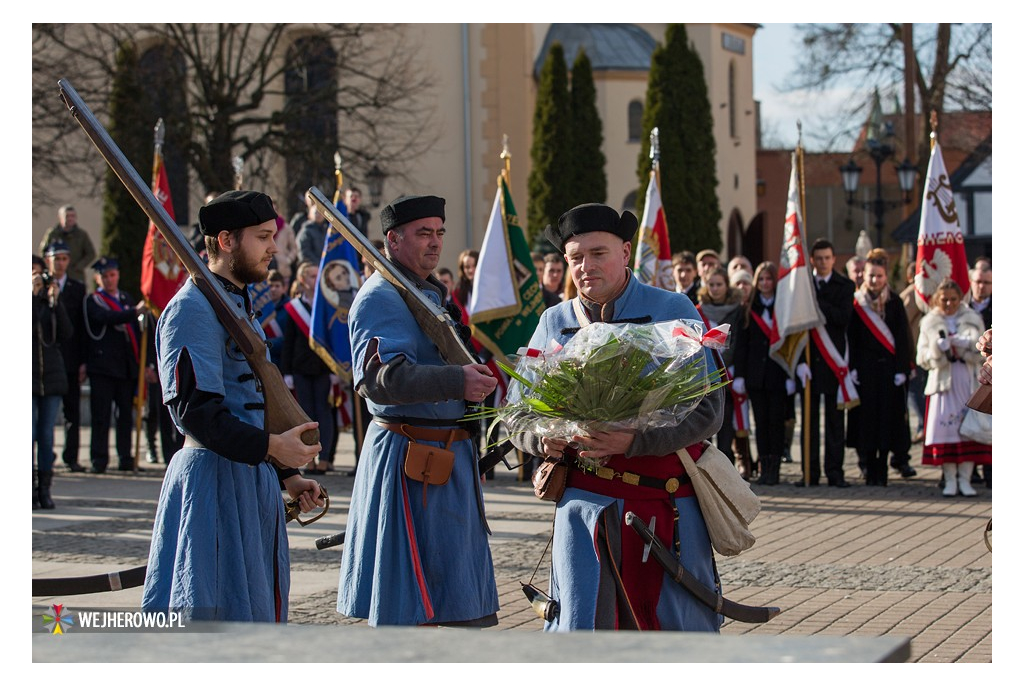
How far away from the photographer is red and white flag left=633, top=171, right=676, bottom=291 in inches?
570

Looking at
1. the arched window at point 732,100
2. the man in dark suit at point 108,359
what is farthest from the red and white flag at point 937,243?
the arched window at point 732,100

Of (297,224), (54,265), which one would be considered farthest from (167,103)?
(54,265)

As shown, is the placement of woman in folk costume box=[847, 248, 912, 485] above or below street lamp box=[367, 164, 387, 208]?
below

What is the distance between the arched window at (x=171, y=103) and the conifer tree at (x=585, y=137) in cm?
961

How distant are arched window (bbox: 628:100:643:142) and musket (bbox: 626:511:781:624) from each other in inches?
1583

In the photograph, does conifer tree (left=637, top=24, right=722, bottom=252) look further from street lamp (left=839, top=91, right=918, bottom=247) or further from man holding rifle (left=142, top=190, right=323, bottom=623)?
man holding rifle (left=142, top=190, right=323, bottom=623)

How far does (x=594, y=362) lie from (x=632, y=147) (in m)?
40.4

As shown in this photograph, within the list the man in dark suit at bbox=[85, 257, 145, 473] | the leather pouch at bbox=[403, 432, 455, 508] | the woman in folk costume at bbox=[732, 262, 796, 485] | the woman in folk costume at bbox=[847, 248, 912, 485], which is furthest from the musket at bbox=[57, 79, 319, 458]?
the man in dark suit at bbox=[85, 257, 145, 473]

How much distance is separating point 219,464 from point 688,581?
1.67m

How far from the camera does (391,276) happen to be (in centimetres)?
588

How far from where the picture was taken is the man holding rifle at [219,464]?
16.3ft

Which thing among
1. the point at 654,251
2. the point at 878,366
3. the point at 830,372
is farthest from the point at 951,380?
the point at 654,251

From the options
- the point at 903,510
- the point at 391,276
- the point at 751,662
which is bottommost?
the point at 903,510

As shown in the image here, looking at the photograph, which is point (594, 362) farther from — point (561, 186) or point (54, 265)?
point (561, 186)
